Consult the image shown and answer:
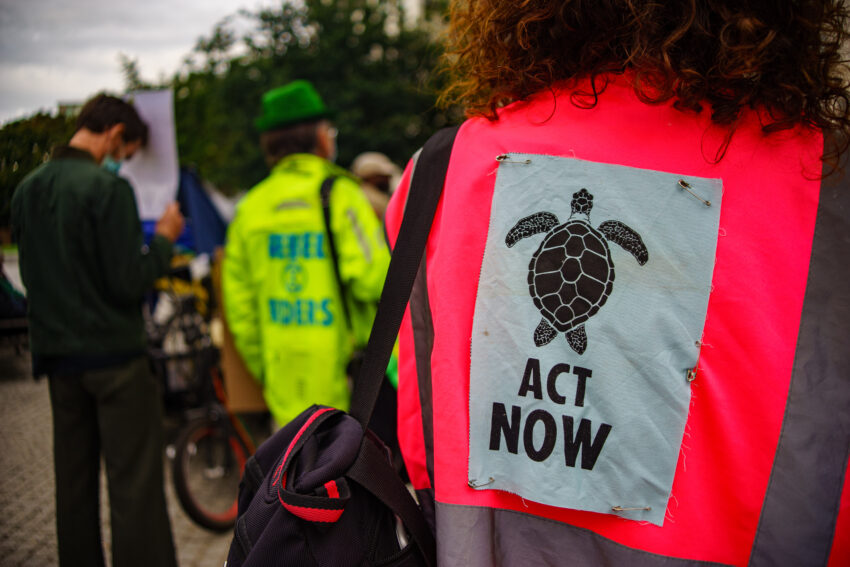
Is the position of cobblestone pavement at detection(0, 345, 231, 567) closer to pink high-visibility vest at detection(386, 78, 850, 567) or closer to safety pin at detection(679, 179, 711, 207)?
pink high-visibility vest at detection(386, 78, 850, 567)

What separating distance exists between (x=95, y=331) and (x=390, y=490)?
5.09 ft

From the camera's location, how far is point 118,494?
2.26 metres

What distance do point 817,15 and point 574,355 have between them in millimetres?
677

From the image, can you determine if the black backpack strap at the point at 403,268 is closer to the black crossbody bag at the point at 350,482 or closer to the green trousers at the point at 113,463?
the black crossbody bag at the point at 350,482

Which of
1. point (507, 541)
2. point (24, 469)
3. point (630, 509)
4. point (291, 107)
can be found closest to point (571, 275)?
point (630, 509)

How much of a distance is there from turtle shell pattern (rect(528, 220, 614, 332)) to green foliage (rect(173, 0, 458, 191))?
11.3m

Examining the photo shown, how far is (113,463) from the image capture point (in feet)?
7.36

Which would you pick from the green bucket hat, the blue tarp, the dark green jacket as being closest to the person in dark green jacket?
the dark green jacket

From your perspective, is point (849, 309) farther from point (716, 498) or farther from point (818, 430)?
point (716, 498)

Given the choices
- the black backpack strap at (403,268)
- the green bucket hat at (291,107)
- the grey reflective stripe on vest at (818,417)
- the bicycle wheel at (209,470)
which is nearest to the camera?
the grey reflective stripe on vest at (818,417)

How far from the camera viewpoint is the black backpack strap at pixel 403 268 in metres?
1.13

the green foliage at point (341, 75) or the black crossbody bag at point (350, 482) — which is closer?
the black crossbody bag at point (350, 482)

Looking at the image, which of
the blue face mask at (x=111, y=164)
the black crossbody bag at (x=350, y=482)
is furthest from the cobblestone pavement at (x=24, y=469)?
the black crossbody bag at (x=350, y=482)

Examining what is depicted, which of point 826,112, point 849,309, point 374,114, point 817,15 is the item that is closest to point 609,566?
point 849,309
